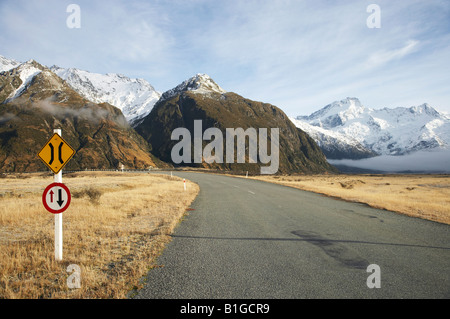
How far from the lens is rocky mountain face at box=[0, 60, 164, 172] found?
12056cm

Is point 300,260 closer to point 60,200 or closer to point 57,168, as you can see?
point 60,200

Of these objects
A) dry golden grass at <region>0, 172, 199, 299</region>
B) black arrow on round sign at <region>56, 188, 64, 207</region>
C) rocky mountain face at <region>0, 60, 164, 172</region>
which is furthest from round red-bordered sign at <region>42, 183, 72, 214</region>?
rocky mountain face at <region>0, 60, 164, 172</region>

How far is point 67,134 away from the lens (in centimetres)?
13975

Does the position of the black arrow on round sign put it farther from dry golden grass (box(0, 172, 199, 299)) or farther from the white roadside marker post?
dry golden grass (box(0, 172, 199, 299))

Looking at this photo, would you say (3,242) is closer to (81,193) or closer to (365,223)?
(81,193)

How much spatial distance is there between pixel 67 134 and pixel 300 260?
161768 mm

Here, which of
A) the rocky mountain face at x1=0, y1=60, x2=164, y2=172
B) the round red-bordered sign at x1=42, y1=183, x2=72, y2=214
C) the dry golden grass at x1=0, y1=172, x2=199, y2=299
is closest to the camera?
the dry golden grass at x1=0, y1=172, x2=199, y2=299

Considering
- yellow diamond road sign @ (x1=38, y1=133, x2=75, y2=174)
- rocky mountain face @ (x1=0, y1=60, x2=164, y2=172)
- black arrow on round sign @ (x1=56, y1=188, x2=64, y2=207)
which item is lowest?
black arrow on round sign @ (x1=56, y1=188, x2=64, y2=207)

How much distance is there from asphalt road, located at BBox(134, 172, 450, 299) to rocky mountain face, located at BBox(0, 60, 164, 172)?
13558 centimetres

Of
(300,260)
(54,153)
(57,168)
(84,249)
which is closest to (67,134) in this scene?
(84,249)

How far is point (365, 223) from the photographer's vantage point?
9.12 metres

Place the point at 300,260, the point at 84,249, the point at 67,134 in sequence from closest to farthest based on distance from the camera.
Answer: the point at 300,260
the point at 84,249
the point at 67,134

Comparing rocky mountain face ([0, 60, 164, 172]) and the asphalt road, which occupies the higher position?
rocky mountain face ([0, 60, 164, 172])
